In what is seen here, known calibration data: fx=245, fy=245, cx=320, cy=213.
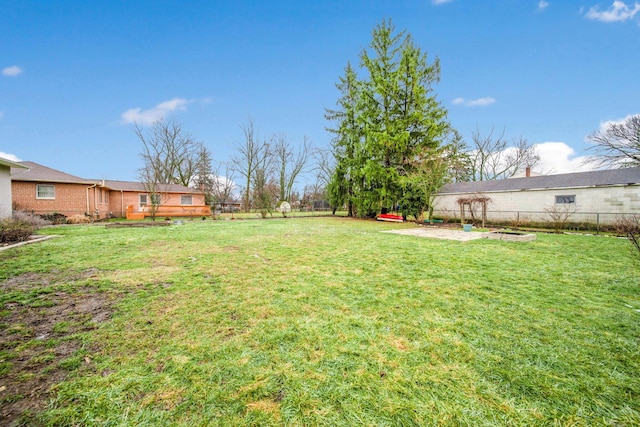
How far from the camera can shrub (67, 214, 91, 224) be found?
1538 centimetres

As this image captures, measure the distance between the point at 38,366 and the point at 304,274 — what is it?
3.19 meters

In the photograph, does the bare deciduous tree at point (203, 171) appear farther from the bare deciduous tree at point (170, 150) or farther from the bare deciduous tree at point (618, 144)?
the bare deciduous tree at point (618, 144)

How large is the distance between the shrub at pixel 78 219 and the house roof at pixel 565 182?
26342mm

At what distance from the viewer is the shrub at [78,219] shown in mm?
15375

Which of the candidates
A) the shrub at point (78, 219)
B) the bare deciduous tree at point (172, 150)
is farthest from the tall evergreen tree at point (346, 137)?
the shrub at point (78, 219)

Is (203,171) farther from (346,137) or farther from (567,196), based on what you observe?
(567,196)

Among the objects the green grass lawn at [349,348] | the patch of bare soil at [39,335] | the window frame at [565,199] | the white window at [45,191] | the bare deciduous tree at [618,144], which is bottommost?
the green grass lawn at [349,348]

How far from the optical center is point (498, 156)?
102ft

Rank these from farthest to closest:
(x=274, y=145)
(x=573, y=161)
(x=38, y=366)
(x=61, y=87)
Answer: (x=274, y=145), (x=573, y=161), (x=61, y=87), (x=38, y=366)

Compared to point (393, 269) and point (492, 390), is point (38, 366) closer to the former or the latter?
point (492, 390)

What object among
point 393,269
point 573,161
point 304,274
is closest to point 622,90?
point 573,161

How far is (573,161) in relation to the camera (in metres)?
22.0

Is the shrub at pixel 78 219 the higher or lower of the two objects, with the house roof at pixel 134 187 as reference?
lower

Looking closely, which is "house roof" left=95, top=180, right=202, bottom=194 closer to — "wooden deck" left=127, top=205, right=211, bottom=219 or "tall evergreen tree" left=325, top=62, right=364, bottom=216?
"wooden deck" left=127, top=205, right=211, bottom=219
